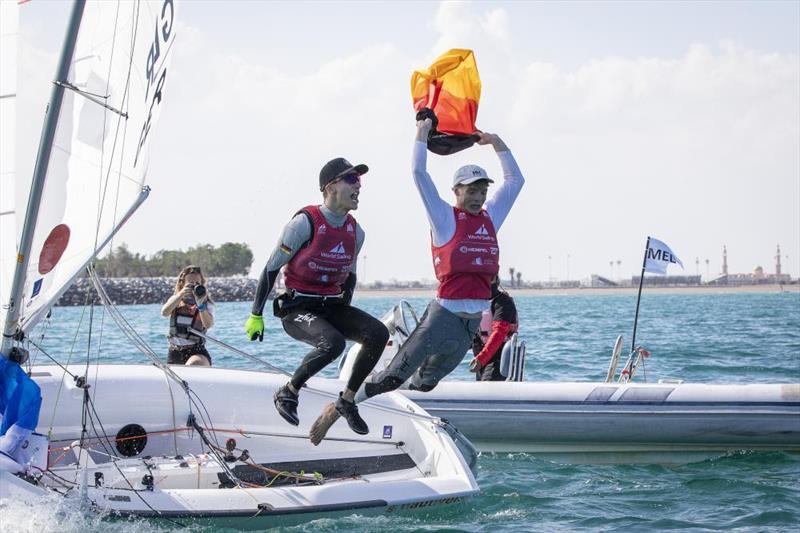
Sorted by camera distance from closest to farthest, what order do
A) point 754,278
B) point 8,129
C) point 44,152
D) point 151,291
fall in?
point 8,129
point 44,152
point 151,291
point 754,278

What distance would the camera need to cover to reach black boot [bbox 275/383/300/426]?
719cm

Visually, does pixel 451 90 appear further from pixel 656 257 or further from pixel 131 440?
pixel 656 257

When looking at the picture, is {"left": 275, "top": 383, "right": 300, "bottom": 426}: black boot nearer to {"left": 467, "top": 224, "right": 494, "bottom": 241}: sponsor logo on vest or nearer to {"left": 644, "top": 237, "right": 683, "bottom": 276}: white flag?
{"left": 467, "top": 224, "right": 494, "bottom": 241}: sponsor logo on vest

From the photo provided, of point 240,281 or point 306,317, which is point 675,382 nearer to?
point 306,317

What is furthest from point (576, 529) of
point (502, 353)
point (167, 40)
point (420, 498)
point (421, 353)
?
point (167, 40)

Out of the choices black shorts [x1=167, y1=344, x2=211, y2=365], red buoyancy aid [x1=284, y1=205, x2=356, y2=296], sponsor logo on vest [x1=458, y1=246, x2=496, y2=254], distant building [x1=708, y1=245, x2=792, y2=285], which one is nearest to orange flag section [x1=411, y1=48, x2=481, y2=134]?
sponsor logo on vest [x1=458, y1=246, x2=496, y2=254]

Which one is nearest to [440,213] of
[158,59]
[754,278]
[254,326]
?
[254,326]

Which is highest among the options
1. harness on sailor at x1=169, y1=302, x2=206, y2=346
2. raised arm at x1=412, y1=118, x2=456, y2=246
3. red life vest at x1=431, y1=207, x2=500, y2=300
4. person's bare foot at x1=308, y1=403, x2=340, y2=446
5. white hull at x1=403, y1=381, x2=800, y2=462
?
raised arm at x1=412, y1=118, x2=456, y2=246

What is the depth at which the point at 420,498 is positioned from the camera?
6.91m

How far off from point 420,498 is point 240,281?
95.6m

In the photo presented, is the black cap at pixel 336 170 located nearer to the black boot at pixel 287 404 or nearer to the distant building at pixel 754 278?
the black boot at pixel 287 404

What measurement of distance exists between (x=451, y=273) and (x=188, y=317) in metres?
4.24

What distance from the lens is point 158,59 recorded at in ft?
23.2

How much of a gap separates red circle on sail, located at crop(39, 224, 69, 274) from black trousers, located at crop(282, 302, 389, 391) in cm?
161
